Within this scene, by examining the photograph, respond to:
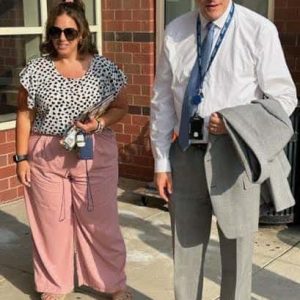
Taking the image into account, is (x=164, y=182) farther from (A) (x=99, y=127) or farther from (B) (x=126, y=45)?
(B) (x=126, y=45)

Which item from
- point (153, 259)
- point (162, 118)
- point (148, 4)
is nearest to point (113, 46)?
point (148, 4)

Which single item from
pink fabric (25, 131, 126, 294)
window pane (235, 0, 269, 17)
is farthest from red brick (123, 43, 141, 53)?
pink fabric (25, 131, 126, 294)

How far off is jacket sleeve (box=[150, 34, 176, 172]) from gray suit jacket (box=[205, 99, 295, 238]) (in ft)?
0.83

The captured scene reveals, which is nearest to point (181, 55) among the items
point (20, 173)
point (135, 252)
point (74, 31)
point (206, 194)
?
point (206, 194)

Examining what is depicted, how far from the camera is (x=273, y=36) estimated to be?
2557 millimetres

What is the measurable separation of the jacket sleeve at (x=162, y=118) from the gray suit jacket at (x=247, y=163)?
253 mm

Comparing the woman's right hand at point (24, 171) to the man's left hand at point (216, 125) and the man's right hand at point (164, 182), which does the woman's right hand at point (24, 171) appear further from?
the man's left hand at point (216, 125)

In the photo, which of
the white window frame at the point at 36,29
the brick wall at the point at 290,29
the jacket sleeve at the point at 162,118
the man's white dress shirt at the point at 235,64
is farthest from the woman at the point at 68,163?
the brick wall at the point at 290,29

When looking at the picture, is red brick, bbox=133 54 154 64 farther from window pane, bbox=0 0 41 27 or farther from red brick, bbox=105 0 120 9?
window pane, bbox=0 0 41 27

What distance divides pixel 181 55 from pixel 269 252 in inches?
90.0

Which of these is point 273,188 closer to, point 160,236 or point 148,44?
point 160,236

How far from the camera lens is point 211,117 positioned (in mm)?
2555

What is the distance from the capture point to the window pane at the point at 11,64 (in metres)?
5.60

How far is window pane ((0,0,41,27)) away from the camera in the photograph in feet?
18.0
